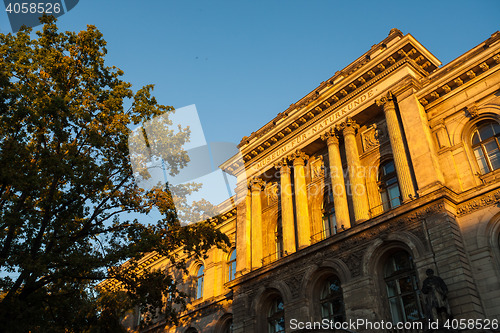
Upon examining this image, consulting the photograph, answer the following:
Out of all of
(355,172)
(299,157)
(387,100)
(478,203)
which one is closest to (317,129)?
(299,157)

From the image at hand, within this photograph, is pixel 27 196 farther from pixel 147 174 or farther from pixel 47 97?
pixel 147 174

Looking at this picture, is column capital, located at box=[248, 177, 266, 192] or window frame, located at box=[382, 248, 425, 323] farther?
column capital, located at box=[248, 177, 266, 192]

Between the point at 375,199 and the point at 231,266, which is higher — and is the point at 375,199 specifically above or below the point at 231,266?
below

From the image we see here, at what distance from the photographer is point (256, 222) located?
24.3m

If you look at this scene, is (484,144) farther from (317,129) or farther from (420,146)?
(317,129)

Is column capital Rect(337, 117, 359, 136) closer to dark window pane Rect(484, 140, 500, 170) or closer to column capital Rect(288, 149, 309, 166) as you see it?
column capital Rect(288, 149, 309, 166)

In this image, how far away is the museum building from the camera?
15.4m

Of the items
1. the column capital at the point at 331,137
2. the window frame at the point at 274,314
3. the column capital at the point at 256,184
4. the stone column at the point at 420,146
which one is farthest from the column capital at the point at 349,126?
the window frame at the point at 274,314

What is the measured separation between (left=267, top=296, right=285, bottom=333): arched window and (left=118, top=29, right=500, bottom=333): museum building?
0.05m

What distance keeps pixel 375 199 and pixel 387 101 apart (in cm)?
452

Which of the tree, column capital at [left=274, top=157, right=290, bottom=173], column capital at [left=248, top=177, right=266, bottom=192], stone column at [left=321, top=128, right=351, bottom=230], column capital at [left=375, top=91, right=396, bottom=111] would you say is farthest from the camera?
column capital at [left=248, top=177, right=266, bottom=192]

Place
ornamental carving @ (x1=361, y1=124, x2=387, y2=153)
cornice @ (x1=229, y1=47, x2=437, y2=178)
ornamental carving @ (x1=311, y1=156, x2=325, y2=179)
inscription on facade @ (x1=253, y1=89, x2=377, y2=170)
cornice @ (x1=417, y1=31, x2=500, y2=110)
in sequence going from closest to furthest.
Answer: cornice @ (x1=417, y1=31, x2=500, y2=110)
cornice @ (x1=229, y1=47, x2=437, y2=178)
ornamental carving @ (x1=361, y1=124, x2=387, y2=153)
inscription on facade @ (x1=253, y1=89, x2=377, y2=170)
ornamental carving @ (x1=311, y1=156, x2=325, y2=179)

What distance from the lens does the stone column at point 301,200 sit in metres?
20.9

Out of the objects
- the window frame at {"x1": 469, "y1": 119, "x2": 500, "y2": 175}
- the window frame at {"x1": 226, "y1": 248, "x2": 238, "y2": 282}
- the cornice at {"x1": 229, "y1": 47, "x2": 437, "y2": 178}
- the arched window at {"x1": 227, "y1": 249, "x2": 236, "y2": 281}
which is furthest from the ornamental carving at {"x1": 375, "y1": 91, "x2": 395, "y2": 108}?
the arched window at {"x1": 227, "y1": 249, "x2": 236, "y2": 281}
